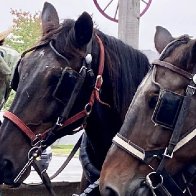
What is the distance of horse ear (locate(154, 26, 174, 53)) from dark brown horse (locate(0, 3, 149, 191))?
37 centimetres

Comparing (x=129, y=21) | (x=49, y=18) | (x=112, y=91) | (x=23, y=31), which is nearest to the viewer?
(x=112, y=91)

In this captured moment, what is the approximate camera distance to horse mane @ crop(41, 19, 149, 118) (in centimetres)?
428

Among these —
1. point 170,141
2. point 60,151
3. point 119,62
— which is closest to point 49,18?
point 119,62

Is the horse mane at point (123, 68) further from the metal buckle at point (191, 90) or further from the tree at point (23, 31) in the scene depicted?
the tree at point (23, 31)

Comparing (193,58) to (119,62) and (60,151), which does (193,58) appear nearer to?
(119,62)

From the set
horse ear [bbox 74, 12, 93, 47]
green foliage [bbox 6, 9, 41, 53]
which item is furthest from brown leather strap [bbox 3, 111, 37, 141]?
green foliage [bbox 6, 9, 41, 53]

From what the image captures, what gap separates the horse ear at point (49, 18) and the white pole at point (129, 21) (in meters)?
1.83

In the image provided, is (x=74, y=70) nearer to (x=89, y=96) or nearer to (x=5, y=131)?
(x=89, y=96)

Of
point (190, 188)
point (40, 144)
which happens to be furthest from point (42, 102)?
point (190, 188)

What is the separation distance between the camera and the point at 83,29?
419cm

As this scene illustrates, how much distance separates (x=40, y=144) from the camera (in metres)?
4.18

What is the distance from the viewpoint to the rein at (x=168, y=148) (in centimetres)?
326

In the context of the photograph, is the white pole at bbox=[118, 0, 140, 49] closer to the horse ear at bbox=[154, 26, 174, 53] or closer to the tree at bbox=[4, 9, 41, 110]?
the horse ear at bbox=[154, 26, 174, 53]

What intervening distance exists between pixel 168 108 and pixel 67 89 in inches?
40.6
